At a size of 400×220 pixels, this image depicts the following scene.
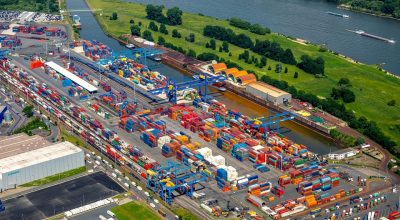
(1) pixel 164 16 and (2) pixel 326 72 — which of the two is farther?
(1) pixel 164 16

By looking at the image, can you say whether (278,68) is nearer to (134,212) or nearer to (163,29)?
(163,29)

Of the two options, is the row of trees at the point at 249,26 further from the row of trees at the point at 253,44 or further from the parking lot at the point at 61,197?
the parking lot at the point at 61,197

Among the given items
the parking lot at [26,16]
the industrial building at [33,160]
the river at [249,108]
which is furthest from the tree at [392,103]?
the parking lot at [26,16]

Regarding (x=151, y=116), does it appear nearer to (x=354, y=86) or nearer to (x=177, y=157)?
(x=177, y=157)

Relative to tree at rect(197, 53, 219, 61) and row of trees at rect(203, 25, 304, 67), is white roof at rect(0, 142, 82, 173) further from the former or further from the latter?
row of trees at rect(203, 25, 304, 67)

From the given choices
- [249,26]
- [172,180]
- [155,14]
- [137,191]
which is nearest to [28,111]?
[137,191]

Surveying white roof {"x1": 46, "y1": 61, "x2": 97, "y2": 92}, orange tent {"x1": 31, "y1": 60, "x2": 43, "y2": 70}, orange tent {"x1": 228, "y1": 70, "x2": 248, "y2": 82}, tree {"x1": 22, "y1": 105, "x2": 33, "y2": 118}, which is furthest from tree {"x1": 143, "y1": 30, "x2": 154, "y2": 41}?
tree {"x1": 22, "y1": 105, "x2": 33, "y2": 118}
